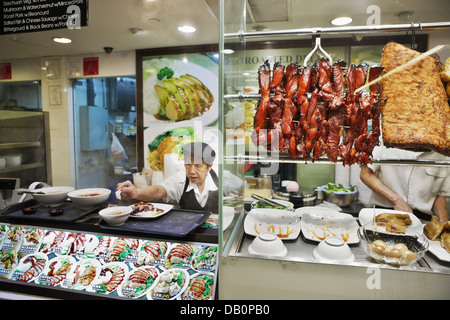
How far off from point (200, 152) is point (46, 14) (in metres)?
1.54

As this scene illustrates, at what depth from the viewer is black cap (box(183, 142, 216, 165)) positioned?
2648mm

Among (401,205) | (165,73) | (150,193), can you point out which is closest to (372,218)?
(401,205)

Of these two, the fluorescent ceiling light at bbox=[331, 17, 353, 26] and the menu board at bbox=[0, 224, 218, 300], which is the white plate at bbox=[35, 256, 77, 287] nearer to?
the menu board at bbox=[0, 224, 218, 300]

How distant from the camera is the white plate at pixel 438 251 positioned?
1.06 m

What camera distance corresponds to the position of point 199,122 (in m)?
3.08

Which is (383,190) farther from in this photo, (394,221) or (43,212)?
(43,212)

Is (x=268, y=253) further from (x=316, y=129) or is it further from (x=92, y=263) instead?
(x=92, y=263)

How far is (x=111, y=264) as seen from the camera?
142cm

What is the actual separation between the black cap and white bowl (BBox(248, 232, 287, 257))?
5.05 ft

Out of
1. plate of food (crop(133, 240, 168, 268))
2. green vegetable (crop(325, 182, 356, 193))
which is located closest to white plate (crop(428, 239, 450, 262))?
plate of food (crop(133, 240, 168, 268))

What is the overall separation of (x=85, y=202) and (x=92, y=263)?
0.37m

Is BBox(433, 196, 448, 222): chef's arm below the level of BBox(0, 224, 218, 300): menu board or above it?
above

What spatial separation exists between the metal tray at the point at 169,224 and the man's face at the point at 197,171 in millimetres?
1022
